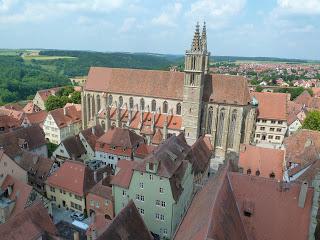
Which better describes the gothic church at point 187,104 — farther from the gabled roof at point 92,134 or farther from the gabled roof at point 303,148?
the gabled roof at point 303,148

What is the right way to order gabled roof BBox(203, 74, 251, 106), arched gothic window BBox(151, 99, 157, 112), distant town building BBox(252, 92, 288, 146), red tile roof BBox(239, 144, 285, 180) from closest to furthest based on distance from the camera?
red tile roof BBox(239, 144, 285, 180) → gabled roof BBox(203, 74, 251, 106) → arched gothic window BBox(151, 99, 157, 112) → distant town building BBox(252, 92, 288, 146)

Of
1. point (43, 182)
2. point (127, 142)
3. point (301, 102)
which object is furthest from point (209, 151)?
point (301, 102)

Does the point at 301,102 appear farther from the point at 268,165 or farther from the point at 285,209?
the point at 285,209

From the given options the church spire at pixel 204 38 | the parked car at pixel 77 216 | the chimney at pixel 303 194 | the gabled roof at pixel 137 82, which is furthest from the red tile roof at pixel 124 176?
the church spire at pixel 204 38

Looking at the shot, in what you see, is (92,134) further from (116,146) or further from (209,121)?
(209,121)

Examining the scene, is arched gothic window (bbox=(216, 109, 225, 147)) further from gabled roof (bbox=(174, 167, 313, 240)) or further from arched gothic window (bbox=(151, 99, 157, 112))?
gabled roof (bbox=(174, 167, 313, 240))

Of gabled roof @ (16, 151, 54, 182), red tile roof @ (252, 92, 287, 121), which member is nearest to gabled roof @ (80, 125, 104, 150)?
gabled roof @ (16, 151, 54, 182)

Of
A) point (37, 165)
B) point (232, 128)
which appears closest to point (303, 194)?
point (37, 165)
